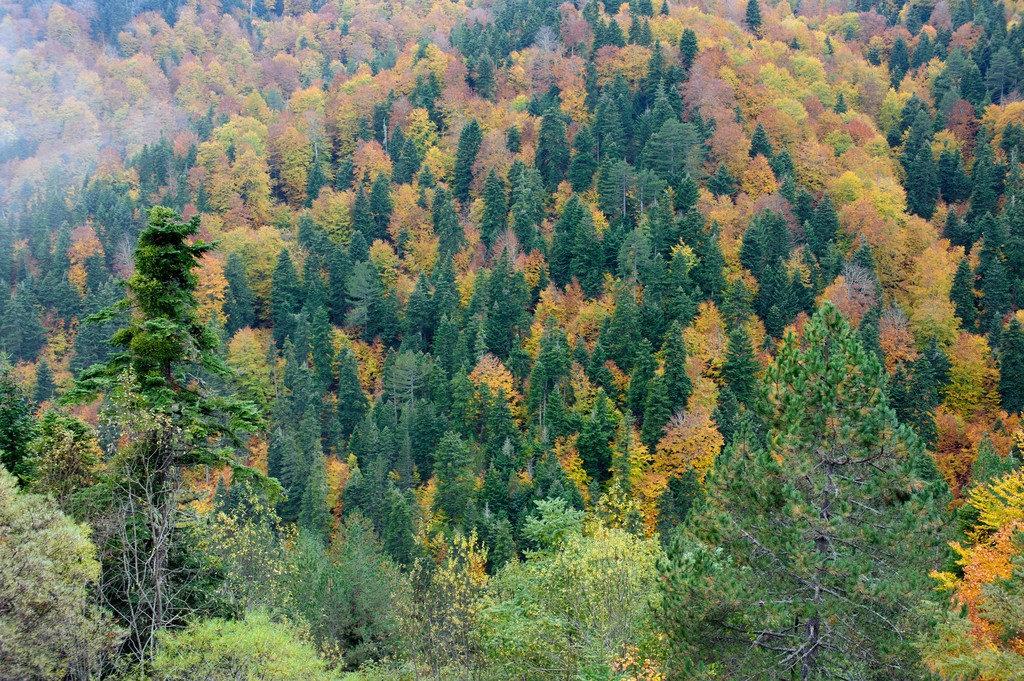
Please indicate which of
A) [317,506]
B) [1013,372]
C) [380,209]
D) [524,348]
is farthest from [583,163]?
[317,506]

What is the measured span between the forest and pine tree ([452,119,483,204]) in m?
0.38

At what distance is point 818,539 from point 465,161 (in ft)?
309

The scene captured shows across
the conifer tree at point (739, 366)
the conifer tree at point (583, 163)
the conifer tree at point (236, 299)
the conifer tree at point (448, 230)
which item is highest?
the conifer tree at point (583, 163)

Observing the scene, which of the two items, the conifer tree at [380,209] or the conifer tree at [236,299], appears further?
the conifer tree at [380,209]

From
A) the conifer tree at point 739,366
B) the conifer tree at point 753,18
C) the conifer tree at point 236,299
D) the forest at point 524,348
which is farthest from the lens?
the conifer tree at point 753,18

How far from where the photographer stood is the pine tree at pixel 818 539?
63.3ft

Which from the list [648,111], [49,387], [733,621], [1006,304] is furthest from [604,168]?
[733,621]

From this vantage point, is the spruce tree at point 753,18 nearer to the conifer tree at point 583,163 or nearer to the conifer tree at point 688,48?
the conifer tree at point 688,48

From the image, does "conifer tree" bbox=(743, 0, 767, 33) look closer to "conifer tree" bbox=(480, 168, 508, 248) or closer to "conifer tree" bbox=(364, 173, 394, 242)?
"conifer tree" bbox=(480, 168, 508, 248)

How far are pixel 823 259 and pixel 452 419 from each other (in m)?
35.7

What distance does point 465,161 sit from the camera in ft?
361

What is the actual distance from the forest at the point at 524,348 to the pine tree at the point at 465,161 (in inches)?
14.9

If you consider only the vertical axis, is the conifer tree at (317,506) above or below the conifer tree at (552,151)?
below

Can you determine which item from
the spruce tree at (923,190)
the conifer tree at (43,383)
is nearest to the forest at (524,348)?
the spruce tree at (923,190)
